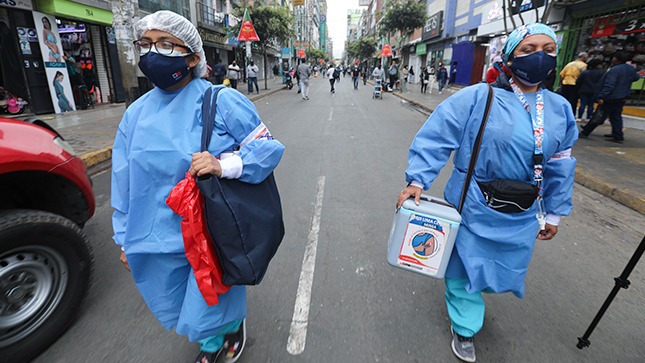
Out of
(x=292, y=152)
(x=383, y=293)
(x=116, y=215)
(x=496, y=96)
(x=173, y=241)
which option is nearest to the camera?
(x=173, y=241)

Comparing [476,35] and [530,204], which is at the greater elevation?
[476,35]

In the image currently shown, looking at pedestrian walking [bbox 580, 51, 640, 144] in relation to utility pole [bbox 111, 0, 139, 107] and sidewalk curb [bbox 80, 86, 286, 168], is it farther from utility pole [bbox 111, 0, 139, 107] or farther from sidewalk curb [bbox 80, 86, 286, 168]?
utility pole [bbox 111, 0, 139, 107]

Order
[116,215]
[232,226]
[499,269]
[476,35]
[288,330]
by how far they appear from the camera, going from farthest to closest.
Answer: [476,35], [288,330], [499,269], [116,215], [232,226]

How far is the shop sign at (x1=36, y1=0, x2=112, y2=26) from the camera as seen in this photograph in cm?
1041

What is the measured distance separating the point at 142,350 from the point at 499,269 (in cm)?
215

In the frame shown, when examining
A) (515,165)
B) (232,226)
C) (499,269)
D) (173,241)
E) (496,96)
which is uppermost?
(496,96)

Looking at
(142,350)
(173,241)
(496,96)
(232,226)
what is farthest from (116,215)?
(496,96)

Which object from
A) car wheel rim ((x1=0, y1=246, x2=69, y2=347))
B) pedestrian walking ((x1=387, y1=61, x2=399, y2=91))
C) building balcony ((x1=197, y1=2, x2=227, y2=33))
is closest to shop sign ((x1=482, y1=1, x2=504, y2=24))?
pedestrian walking ((x1=387, y1=61, x2=399, y2=91))

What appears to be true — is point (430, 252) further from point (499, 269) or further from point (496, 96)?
point (496, 96)

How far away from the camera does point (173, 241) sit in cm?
160

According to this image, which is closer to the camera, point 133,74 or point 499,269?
point 499,269

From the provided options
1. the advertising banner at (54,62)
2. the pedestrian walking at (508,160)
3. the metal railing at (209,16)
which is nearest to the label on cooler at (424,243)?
the pedestrian walking at (508,160)

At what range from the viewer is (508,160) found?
184 cm

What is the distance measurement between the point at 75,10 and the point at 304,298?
520 inches
